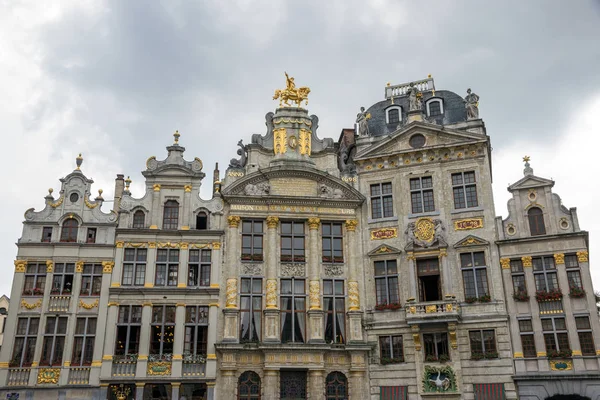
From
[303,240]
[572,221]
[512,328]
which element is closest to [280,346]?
[303,240]

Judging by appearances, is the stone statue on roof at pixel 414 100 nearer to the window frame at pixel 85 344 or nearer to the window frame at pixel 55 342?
the window frame at pixel 85 344

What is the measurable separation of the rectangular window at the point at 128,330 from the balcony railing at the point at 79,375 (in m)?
1.68

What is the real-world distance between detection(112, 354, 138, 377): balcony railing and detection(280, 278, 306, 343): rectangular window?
765 centimetres

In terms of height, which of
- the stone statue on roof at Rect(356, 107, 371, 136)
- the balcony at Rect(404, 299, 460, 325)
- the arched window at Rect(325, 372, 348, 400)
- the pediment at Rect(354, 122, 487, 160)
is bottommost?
the arched window at Rect(325, 372, 348, 400)

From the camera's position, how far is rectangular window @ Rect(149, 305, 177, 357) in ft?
99.8

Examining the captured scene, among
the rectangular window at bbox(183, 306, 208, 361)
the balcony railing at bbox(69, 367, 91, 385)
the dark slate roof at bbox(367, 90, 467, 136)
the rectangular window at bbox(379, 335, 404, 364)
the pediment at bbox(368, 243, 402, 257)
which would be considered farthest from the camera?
the dark slate roof at bbox(367, 90, 467, 136)

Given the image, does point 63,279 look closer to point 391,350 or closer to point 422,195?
point 391,350

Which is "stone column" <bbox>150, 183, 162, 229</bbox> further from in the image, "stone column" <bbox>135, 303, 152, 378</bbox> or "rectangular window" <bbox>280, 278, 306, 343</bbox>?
"rectangular window" <bbox>280, 278, 306, 343</bbox>

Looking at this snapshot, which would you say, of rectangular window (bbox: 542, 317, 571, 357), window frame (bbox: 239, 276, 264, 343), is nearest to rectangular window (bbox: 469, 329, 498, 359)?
rectangular window (bbox: 542, 317, 571, 357)

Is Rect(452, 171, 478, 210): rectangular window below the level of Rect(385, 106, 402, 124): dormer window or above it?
below

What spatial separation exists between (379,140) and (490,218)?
785 centimetres

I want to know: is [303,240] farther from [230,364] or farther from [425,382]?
[425,382]

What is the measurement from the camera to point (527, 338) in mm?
29562

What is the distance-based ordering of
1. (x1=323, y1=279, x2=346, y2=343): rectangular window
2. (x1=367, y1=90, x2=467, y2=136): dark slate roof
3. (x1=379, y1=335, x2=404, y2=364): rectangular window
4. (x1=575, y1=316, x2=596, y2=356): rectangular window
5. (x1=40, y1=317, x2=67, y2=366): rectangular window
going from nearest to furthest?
(x1=575, y1=316, x2=596, y2=356): rectangular window, (x1=40, y1=317, x2=67, y2=366): rectangular window, (x1=379, y1=335, x2=404, y2=364): rectangular window, (x1=323, y1=279, x2=346, y2=343): rectangular window, (x1=367, y1=90, x2=467, y2=136): dark slate roof
